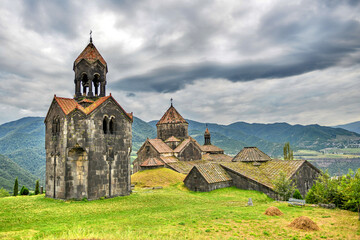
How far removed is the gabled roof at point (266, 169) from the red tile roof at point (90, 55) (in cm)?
2228

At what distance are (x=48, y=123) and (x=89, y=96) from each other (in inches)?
201

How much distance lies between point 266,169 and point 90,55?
26950 mm

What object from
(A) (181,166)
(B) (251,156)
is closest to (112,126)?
(B) (251,156)

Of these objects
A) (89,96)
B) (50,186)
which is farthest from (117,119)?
(50,186)

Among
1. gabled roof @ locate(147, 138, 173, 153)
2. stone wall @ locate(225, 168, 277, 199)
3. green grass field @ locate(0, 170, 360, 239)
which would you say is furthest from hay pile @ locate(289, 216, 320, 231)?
gabled roof @ locate(147, 138, 173, 153)

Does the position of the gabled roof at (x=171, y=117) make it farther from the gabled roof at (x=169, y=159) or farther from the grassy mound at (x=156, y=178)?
the grassy mound at (x=156, y=178)

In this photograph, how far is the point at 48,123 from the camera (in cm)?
2483

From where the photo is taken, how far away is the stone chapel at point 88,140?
71.8 ft

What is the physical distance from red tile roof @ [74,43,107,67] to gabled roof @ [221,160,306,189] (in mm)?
22277

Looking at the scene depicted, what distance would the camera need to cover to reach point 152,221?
49.5ft

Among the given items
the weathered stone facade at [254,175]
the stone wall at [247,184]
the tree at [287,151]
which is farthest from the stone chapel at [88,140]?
the tree at [287,151]

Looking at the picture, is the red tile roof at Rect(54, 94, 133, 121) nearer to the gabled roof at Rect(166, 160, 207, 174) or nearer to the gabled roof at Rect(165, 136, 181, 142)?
the gabled roof at Rect(166, 160, 207, 174)

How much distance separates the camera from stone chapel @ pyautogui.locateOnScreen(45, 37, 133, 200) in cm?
2188

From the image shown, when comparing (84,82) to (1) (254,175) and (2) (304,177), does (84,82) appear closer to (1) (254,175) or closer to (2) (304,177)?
(1) (254,175)
